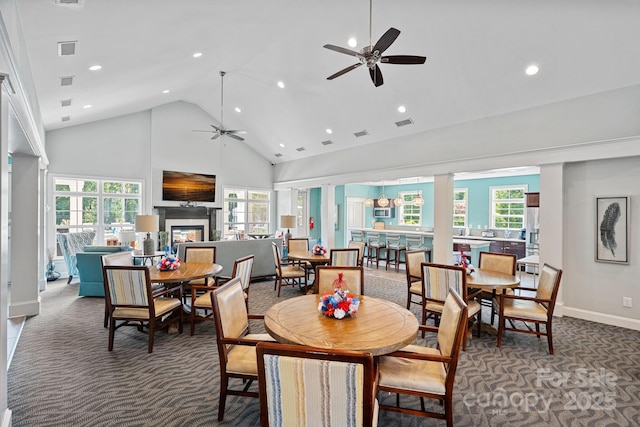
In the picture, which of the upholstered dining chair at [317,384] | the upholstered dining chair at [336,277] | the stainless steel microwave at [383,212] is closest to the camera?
the upholstered dining chair at [317,384]

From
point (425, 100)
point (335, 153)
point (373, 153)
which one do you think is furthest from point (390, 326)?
point (335, 153)

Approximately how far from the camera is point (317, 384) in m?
1.44

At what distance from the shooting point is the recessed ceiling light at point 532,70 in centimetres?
461

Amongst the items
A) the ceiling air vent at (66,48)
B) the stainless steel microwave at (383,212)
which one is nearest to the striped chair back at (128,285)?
the ceiling air vent at (66,48)

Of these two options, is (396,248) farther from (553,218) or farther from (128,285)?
(128,285)

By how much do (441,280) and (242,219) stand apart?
8.32 meters

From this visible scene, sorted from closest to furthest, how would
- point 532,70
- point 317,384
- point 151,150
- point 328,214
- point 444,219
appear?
point 317,384 < point 532,70 < point 444,219 < point 151,150 < point 328,214

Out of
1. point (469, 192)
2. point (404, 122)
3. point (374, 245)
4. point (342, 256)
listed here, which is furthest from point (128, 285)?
point (469, 192)

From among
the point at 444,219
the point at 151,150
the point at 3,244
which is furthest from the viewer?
the point at 151,150

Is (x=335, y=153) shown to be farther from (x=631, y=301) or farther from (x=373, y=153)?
(x=631, y=301)

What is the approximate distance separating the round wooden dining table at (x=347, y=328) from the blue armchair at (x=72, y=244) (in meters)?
6.51

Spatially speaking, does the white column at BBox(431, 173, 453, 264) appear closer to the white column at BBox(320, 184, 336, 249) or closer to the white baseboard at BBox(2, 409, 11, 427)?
the white column at BBox(320, 184, 336, 249)

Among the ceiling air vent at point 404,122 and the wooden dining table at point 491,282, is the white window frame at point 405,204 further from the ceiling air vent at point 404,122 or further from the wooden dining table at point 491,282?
the wooden dining table at point 491,282

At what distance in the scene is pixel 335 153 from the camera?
30.1 ft
